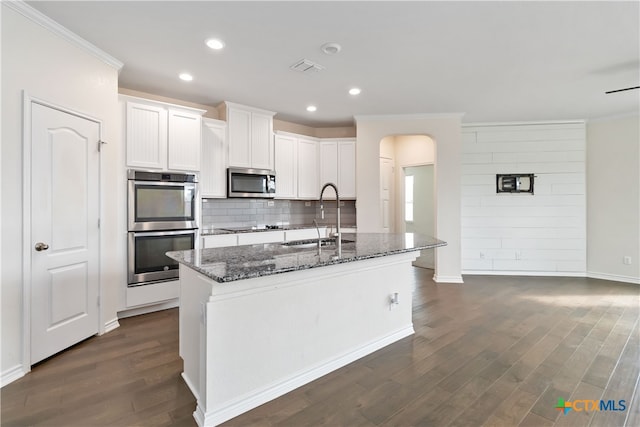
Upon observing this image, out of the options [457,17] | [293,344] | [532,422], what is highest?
[457,17]

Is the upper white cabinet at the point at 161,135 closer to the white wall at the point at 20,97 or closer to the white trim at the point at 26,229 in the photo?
the white wall at the point at 20,97

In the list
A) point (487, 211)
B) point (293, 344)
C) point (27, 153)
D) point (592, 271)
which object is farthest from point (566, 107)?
point (27, 153)

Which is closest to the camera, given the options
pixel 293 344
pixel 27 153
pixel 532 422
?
pixel 532 422

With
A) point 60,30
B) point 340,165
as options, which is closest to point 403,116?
point 340,165

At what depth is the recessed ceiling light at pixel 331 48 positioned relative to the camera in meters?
2.80

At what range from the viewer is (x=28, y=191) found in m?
2.27

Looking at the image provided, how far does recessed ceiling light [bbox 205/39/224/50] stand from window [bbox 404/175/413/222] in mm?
4726

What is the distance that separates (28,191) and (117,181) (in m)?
0.94

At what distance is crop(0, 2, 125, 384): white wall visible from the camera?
7.04ft

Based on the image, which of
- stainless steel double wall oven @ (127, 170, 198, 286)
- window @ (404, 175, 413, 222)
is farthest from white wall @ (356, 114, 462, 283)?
stainless steel double wall oven @ (127, 170, 198, 286)

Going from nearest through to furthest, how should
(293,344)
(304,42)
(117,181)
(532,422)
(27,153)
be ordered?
1. (532,422)
2. (293,344)
3. (27,153)
4. (304,42)
5. (117,181)

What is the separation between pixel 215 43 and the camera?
2.76 m

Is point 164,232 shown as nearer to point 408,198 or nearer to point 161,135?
point 161,135

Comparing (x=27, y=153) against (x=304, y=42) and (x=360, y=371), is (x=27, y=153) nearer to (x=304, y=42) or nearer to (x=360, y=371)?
(x=304, y=42)
